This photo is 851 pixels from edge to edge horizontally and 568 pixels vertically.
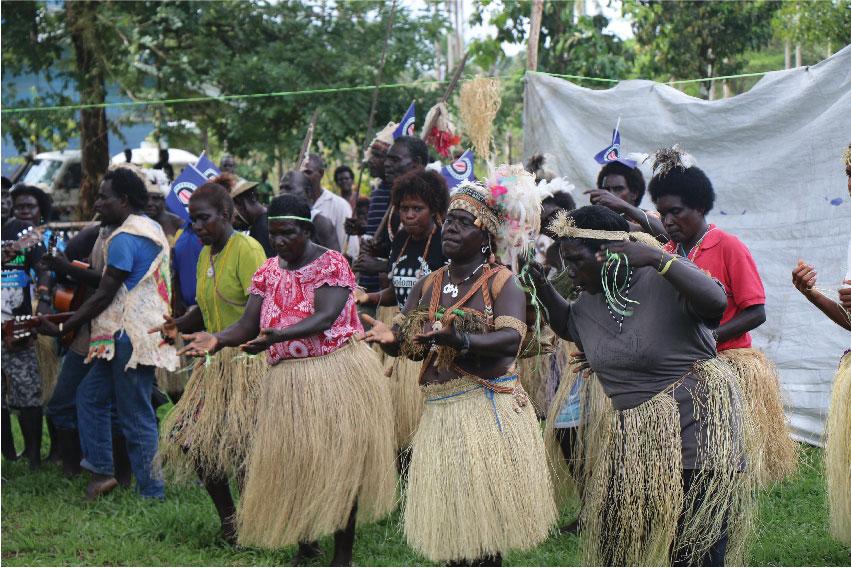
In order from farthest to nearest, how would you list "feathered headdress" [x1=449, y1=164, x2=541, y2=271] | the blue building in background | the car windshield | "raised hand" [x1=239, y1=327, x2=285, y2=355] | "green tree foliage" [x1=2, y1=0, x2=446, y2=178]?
1. the car windshield
2. the blue building in background
3. "green tree foliage" [x1=2, y1=0, x2=446, y2=178]
4. "raised hand" [x1=239, y1=327, x2=285, y2=355]
5. "feathered headdress" [x1=449, y1=164, x2=541, y2=271]

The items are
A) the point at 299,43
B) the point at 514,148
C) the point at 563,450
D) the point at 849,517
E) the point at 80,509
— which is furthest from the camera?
the point at 514,148

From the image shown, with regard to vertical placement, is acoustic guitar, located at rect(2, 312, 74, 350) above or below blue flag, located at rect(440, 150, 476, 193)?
below

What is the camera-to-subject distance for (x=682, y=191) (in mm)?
4754

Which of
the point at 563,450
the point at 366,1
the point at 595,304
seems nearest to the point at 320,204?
the point at 563,450

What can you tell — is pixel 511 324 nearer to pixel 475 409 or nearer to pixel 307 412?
pixel 475 409

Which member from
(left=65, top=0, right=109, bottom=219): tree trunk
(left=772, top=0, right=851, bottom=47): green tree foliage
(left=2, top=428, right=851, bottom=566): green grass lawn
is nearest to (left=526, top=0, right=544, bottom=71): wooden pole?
(left=65, top=0, right=109, bottom=219): tree trunk

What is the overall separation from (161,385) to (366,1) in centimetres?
840

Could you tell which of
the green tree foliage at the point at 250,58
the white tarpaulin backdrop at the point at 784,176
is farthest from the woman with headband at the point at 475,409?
the green tree foliage at the point at 250,58

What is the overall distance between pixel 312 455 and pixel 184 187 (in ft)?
10.8

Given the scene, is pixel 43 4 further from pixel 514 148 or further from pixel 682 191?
pixel 514 148

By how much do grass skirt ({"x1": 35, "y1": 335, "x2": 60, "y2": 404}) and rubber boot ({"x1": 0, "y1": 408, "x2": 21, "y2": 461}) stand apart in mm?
453

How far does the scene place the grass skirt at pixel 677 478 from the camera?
384 centimetres

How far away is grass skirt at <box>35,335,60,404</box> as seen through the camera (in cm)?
780

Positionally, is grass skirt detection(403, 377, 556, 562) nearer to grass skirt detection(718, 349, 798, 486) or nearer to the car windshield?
grass skirt detection(718, 349, 798, 486)
